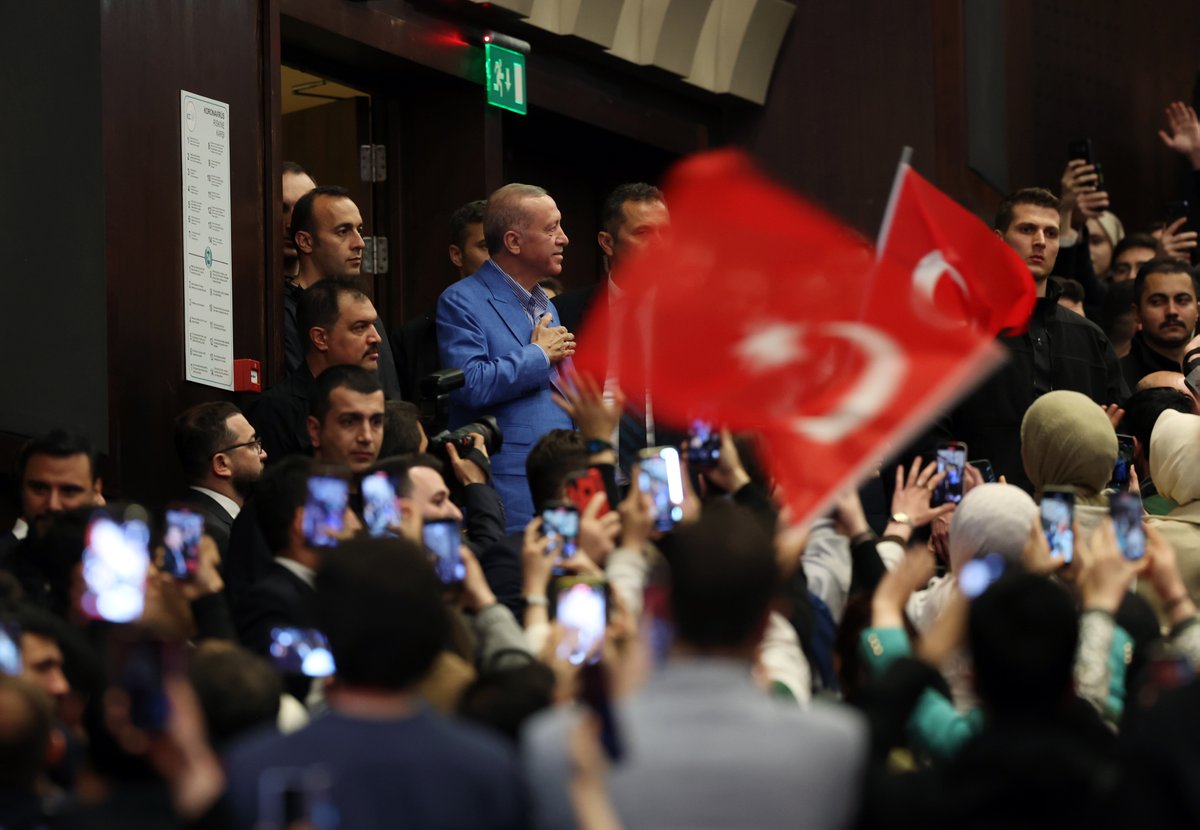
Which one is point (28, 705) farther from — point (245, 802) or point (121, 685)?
point (245, 802)

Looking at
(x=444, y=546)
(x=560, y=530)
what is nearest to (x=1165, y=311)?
(x=560, y=530)

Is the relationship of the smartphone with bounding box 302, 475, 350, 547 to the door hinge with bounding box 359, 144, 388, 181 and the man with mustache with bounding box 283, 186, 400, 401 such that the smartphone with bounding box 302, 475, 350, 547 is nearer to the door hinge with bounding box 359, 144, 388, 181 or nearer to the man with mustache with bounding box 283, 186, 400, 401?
the man with mustache with bounding box 283, 186, 400, 401

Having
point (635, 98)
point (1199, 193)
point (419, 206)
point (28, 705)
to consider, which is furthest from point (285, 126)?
point (28, 705)

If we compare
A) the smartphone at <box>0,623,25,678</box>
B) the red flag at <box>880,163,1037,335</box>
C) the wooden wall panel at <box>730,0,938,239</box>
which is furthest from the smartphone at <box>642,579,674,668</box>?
the wooden wall panel at <box>730,0,938,239</box>

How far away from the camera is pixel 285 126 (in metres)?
9.16

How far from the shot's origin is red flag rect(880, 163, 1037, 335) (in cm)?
530

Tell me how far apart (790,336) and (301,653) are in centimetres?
151

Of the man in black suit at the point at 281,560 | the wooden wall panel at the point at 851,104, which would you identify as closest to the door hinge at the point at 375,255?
the wooden wall panel at the point at 851,104

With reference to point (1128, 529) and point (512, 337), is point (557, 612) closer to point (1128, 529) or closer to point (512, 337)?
point (1128, 529)

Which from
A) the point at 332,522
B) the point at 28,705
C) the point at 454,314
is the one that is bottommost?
the point at 454,314

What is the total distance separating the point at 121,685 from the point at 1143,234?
7860mm

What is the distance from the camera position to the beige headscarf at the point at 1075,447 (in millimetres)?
5215

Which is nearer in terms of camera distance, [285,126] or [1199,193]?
[285,126]

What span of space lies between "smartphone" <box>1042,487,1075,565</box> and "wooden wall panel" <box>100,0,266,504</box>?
3269 millimetres
